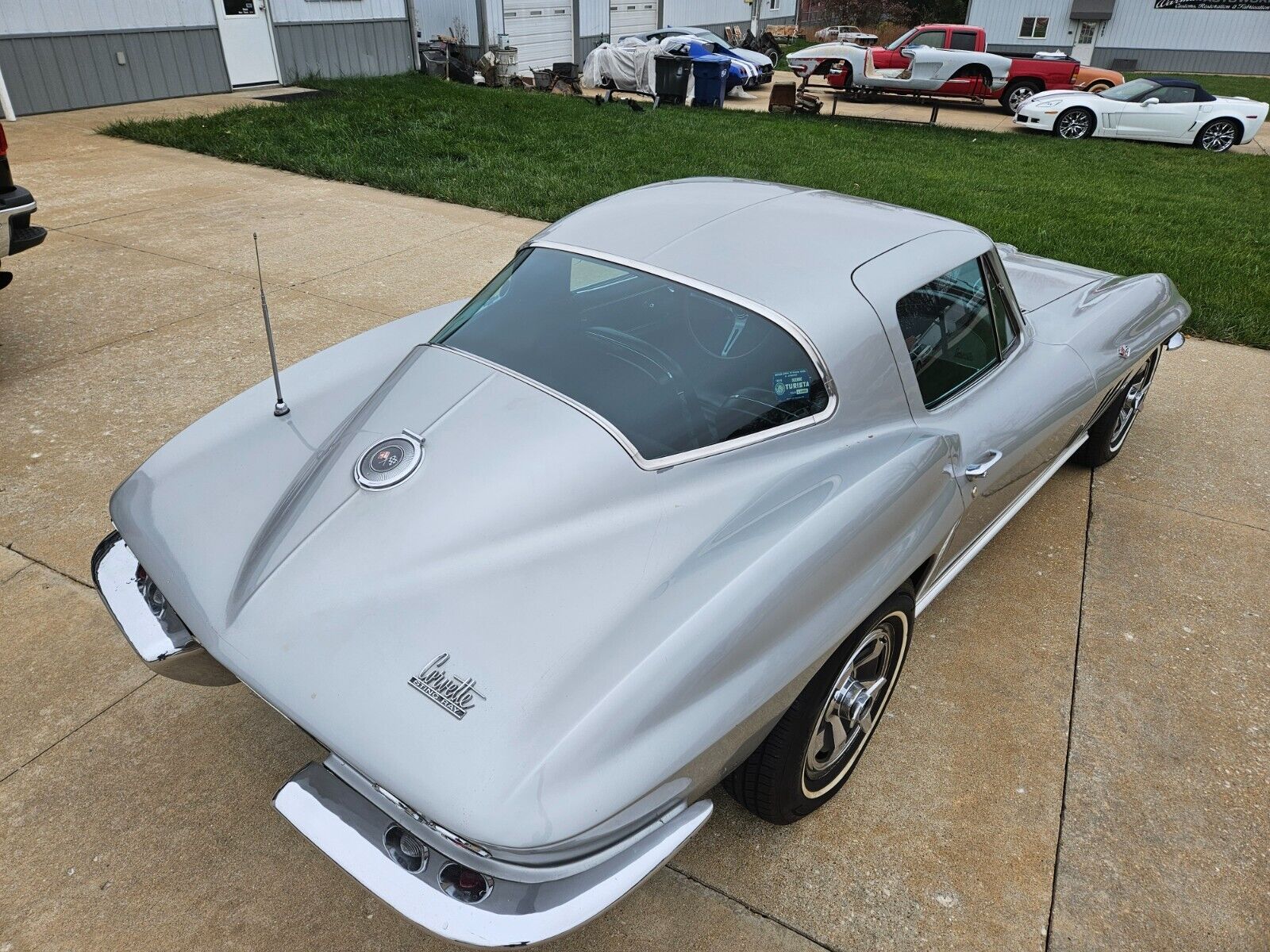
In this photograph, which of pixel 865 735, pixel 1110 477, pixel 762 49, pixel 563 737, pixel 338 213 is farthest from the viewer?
pixel 762 49

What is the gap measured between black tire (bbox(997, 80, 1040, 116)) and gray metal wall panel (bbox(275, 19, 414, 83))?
12.5 m

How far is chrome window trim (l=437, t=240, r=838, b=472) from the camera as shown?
6.99 ft

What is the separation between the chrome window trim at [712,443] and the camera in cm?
213

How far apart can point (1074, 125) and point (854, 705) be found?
15724mm

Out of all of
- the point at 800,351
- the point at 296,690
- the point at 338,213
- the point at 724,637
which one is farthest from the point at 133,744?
the point at 338,213

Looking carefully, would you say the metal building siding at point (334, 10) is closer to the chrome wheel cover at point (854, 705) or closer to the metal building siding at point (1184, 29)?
the chrome wheel cover at point (854, 705)

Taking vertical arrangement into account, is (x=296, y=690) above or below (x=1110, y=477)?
above

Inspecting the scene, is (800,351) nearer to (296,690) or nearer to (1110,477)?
(296,690)

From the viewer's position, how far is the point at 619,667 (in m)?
1.71

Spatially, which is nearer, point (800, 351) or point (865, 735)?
point (800, 351)

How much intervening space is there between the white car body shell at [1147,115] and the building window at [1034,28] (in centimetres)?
1832

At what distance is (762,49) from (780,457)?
29.8 m

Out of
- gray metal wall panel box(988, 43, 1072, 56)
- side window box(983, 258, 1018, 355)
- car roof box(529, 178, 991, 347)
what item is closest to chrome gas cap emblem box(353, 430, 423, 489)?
car roof box(529, 178, 991, 347)

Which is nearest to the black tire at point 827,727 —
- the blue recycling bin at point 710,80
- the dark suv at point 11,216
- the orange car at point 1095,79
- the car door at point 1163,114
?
the dark suv at point 11,216
